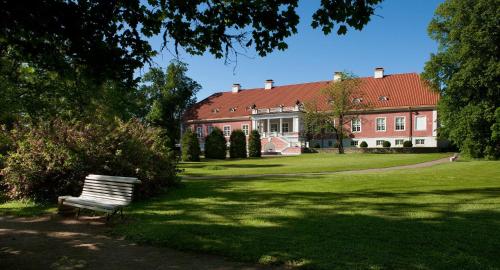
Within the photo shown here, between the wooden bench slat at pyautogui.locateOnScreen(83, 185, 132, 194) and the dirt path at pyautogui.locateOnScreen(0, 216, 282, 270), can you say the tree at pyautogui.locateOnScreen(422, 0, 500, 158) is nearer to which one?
the wooden bench slat at pyautogui.locateOnScreen(83, 185, 132, 194)

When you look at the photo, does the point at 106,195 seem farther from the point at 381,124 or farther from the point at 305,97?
the point at 305,97

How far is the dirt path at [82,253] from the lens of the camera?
554 centimetres

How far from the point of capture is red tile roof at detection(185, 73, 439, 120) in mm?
50031

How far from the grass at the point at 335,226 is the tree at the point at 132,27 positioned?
286 cm

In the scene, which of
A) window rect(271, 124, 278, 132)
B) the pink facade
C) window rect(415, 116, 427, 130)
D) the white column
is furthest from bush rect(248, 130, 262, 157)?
window rect(415, 116, 427, 130)

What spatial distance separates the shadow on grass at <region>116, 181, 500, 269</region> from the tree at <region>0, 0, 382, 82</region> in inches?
112

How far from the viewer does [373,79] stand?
55.4 m

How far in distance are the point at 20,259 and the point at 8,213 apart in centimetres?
451

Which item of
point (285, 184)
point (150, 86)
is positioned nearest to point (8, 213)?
point (285, 184)

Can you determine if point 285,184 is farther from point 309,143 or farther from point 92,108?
point 309,143

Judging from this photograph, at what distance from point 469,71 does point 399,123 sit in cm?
1972

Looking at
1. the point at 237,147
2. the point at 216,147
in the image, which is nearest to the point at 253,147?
the point at 237,147

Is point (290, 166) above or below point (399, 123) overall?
below

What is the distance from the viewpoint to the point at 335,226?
7391mm
